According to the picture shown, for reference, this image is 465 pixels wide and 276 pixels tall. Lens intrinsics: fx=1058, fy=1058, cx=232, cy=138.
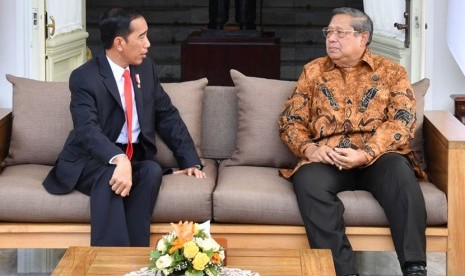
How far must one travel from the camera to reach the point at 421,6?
6.06 metres

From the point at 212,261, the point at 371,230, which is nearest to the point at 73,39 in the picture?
the point at 371,230

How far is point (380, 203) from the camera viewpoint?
14.2 ft

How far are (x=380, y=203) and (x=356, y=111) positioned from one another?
474 mm

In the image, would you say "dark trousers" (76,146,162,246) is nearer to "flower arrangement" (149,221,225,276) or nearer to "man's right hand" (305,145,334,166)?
"man's right hand" (305,145,334,166)

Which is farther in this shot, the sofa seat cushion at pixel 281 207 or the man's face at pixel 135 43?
the man's face at pixel 135 43

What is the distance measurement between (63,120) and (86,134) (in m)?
0.49

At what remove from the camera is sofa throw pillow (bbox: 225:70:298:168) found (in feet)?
15.9

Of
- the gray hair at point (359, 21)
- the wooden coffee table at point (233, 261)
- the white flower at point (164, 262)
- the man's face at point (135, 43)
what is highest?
the gray hair at point (359, 21)

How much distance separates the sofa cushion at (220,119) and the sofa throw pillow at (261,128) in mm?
119

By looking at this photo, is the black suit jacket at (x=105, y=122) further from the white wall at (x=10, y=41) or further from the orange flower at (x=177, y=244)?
the white wall at (x=10, y=41)

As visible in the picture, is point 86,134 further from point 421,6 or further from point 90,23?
point 90,23

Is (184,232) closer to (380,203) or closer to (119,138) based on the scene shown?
(380,203)

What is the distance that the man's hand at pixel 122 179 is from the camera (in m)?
4.29

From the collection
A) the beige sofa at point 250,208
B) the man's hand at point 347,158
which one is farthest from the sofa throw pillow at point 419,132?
the man's hand at point 347,158
